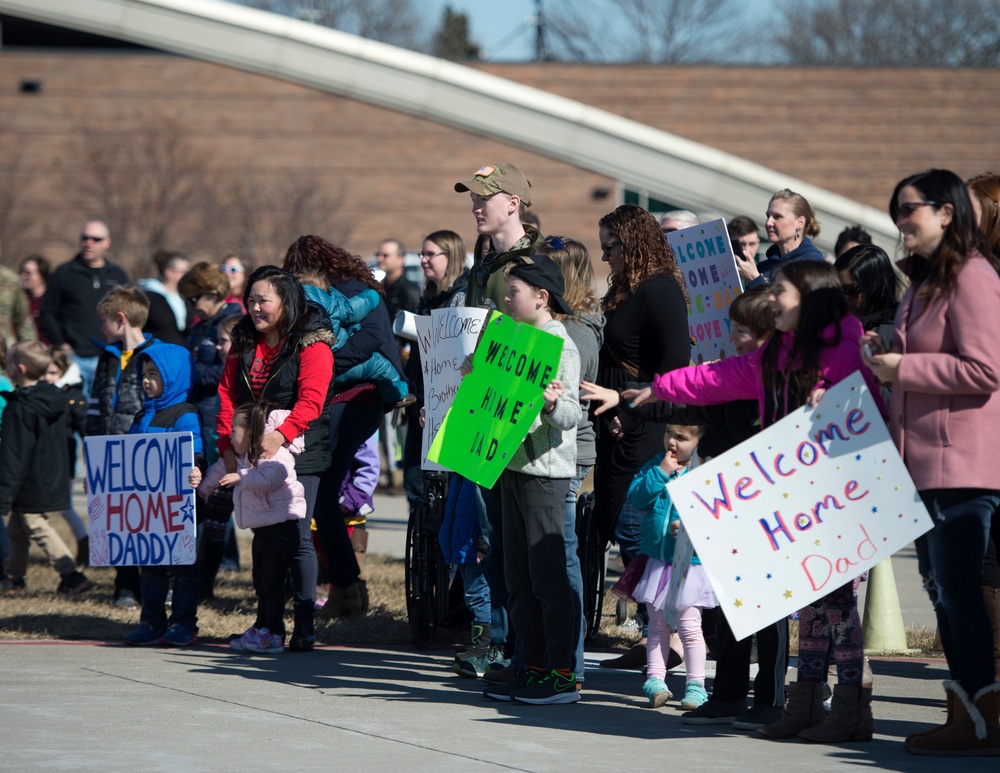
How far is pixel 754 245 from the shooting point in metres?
9.23

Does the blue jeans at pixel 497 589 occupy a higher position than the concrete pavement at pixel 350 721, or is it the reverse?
the blue jeans at pixel 497 589

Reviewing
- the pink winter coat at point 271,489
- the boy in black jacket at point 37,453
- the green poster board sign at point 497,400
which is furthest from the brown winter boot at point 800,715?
the boy in black jacket at point 37,453

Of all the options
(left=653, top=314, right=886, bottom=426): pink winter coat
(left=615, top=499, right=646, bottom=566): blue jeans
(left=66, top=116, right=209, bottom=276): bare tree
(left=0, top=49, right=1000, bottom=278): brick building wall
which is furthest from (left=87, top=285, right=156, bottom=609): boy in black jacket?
(left=0, top=49, right=1000, bottom=278): brick building wall

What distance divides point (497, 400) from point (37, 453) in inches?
183

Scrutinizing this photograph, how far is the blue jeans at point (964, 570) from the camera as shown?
17.6ft

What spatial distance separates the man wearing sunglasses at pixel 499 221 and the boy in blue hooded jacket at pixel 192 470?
1.98 meters

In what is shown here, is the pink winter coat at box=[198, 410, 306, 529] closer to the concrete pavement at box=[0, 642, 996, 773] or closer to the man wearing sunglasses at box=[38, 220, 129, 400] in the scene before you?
the concrete pavement at box=[0, 642, 996, 773]

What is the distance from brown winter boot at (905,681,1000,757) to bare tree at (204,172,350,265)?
3067cm

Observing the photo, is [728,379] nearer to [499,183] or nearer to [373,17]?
[499,183]

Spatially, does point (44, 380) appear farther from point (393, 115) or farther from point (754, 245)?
point (393, 115)

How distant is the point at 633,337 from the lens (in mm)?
7207

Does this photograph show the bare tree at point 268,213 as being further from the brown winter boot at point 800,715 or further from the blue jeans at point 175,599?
the brown winter boot at point 800,715

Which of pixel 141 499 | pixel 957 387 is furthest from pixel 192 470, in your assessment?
pixel 957 387

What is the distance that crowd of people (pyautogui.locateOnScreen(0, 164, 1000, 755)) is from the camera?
545cm
